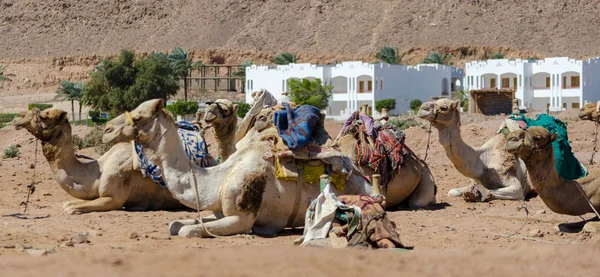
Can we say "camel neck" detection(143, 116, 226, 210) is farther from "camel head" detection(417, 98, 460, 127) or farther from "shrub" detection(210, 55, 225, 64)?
"shrub" detection(210, 55, 225, 64)

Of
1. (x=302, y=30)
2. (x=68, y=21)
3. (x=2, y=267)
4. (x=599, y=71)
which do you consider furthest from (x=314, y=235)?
(x=68, y=21)

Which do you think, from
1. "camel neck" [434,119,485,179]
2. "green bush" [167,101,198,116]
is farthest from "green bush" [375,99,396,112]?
"camel neck" [434,119,485,179]

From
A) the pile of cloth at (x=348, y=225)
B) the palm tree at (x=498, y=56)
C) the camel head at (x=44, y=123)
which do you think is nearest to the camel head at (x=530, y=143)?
the pile of cloth at (x=348, y=225)

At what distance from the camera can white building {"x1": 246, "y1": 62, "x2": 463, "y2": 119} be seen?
227ft

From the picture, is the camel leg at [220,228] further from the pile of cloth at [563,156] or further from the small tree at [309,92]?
the small tree at [309,92]

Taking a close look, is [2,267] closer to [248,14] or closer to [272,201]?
[272,201]

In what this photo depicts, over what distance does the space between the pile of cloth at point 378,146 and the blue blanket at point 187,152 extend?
6.82 feet

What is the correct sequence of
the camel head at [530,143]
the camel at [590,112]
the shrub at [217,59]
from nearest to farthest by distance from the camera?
the camel head at [530,143] < the camel at [590,112] < the shrub at [217,59]

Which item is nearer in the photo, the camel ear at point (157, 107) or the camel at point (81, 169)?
the camel ear at point (157, 107)

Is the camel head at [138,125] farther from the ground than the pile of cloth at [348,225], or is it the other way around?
the camel head at [138,125]

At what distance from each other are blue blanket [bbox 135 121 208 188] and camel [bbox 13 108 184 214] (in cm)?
58

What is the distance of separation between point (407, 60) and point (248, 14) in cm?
2424

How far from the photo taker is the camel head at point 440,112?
14477mm

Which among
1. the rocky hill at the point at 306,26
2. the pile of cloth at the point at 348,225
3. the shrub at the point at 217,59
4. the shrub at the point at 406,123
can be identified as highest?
the rocky hill at the point at 306,26
